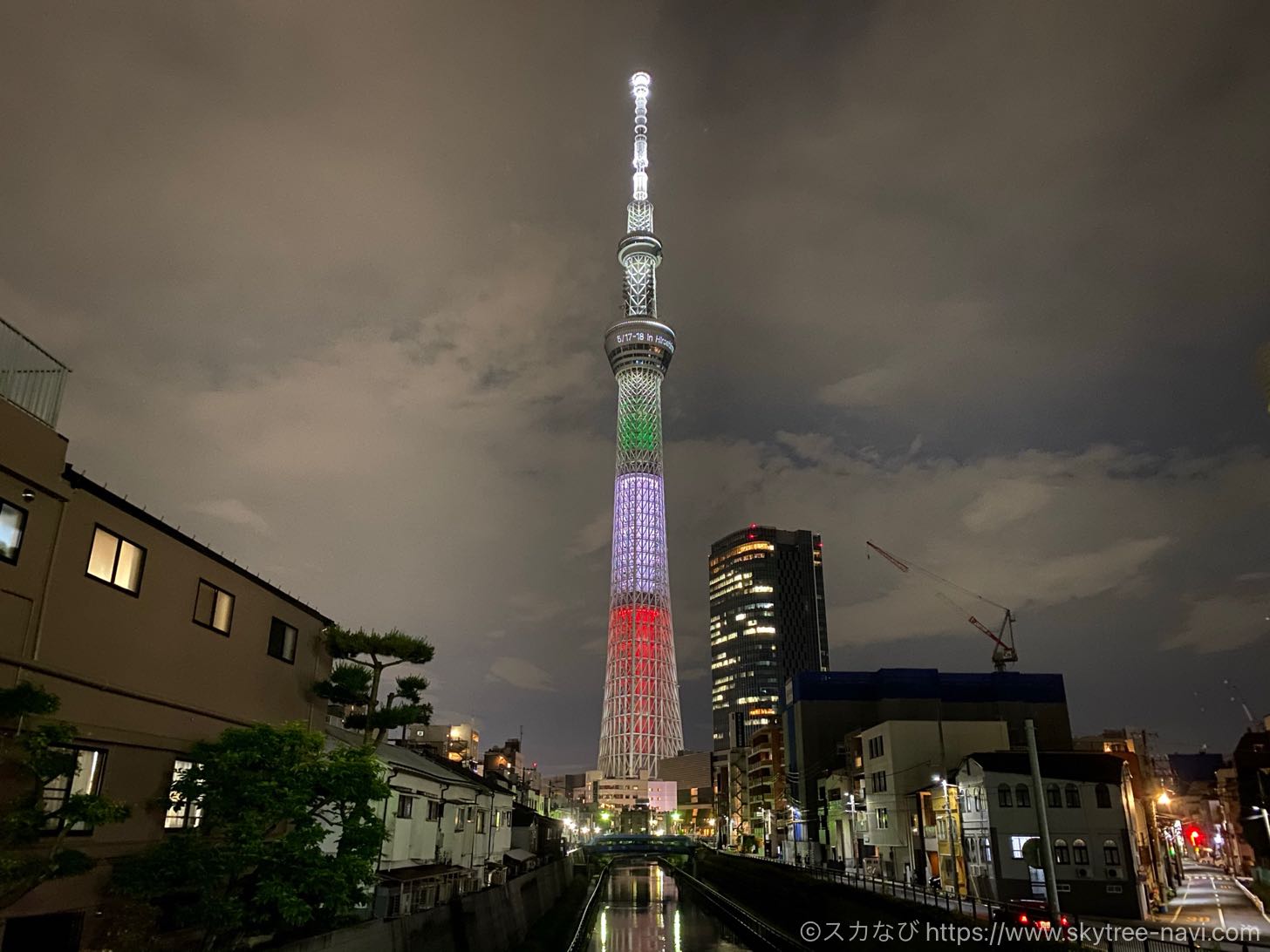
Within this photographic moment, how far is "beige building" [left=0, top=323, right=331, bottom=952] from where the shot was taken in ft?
43.7

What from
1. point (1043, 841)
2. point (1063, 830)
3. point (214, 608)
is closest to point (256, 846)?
point (214, 608)

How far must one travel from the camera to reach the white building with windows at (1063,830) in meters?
35.9

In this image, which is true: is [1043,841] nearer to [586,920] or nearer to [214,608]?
[214,608]

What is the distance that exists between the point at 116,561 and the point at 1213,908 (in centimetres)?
4278

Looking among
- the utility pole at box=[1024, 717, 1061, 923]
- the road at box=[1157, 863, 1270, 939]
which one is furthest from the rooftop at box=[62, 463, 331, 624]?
the road at box=[1157, 863, 1270, 939]

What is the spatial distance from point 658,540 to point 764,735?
31093mm

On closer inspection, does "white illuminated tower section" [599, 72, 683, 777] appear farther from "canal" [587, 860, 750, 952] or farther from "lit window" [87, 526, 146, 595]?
"lit window" [87, 526, 146, 595]

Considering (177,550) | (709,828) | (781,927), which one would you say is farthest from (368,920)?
(709,828)

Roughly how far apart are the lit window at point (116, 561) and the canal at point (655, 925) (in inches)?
1415

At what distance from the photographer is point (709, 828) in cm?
15438

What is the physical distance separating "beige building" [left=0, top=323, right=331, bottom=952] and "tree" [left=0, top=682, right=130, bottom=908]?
3.34 ft

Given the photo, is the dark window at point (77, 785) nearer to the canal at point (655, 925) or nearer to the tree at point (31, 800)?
Answer: the tree at point (31, 800)

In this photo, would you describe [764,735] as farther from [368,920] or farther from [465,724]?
[368,920]

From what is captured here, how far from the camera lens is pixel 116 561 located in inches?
617
